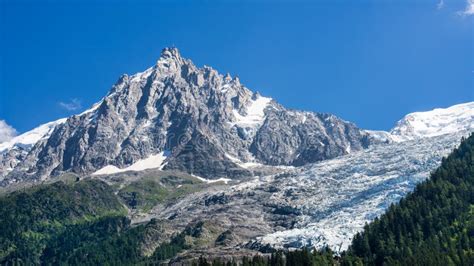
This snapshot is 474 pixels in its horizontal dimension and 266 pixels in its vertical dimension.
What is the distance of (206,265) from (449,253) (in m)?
72.6

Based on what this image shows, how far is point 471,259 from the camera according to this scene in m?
185

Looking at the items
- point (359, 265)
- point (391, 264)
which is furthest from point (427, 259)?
point (359, 265)

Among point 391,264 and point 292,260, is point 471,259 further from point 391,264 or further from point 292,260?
point 292,260

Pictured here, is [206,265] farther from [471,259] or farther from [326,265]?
[471,259]

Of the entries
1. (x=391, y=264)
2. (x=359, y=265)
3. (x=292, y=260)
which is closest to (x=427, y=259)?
(x=391, y=264)

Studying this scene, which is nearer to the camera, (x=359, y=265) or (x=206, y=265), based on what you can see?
(x=206, y=265)

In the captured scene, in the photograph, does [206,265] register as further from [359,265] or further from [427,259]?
[427,259]

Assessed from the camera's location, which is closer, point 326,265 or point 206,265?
point 206,265

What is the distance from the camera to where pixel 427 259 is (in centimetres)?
18350

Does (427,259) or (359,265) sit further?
(359,265)

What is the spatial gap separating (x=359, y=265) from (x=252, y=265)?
1328 inches

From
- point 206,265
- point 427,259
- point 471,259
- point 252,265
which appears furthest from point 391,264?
point 206,265

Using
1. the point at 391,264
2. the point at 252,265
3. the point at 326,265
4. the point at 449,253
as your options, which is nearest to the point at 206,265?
the point at 252,265

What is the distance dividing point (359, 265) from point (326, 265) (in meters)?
11.6
